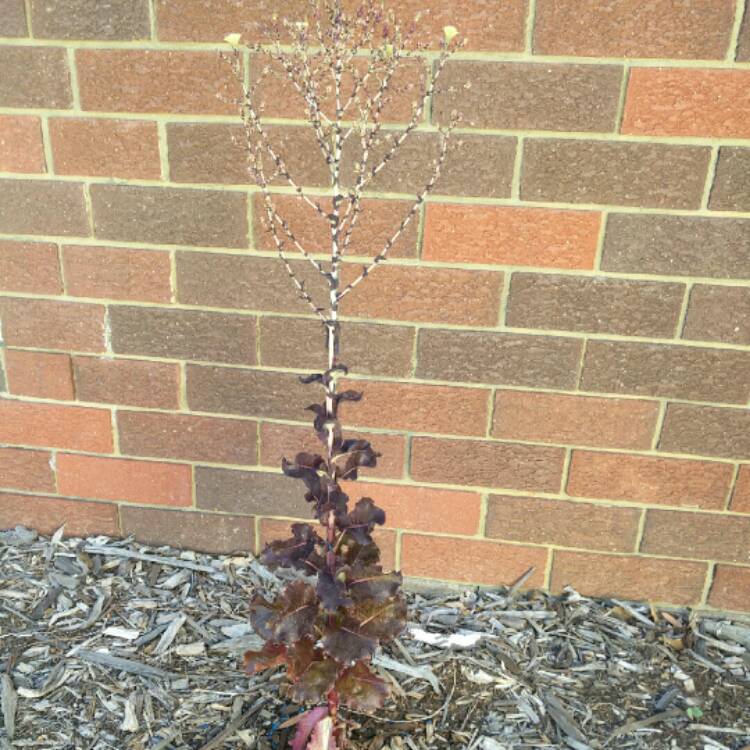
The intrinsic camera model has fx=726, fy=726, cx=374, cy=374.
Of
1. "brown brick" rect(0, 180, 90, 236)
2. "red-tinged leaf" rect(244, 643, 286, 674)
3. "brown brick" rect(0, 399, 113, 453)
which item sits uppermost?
"brown brick" rect(0, 180, 90, 236)

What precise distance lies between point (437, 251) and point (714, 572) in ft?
4.35

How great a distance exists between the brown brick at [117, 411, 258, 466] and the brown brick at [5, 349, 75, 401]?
8.0 inches

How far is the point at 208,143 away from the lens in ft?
6.64

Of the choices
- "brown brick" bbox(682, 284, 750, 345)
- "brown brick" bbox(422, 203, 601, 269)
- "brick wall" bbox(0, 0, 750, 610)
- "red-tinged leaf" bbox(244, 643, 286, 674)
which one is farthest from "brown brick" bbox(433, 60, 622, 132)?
"red-tinged leaf" bbox(244, 643, 286, 674)

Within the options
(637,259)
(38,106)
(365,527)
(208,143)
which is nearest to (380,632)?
(365,527)

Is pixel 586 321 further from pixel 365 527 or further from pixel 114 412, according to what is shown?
pixel 114 412

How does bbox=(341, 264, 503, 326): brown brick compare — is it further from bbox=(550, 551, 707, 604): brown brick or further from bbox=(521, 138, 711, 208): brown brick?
bbox=(550, 551, 707, 604): brown brick

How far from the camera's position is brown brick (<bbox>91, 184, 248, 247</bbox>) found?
2.07 m

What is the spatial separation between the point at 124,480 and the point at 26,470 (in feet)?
1.17

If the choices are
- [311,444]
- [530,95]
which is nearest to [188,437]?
[311,444]

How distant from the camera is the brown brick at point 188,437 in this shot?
2301 mm

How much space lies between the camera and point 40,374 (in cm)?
235

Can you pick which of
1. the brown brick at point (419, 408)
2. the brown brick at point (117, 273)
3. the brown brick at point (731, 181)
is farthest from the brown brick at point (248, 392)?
the brown brick at point (731, 181)

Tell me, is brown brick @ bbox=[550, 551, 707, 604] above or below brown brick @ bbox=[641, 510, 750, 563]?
below
